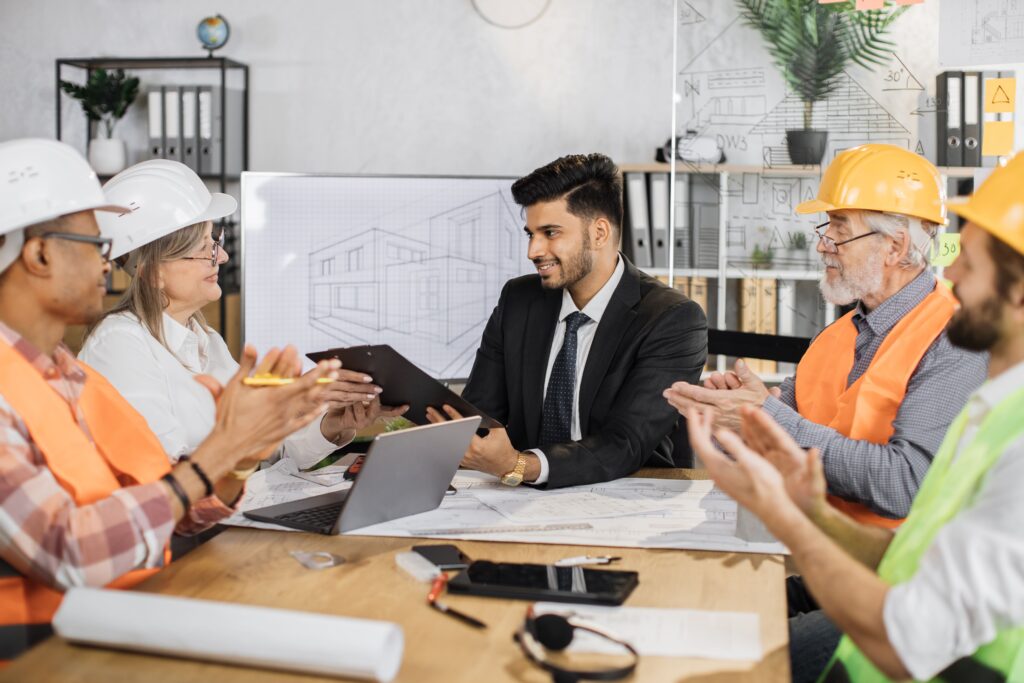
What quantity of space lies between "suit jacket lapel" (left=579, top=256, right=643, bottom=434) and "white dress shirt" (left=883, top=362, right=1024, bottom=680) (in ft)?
4.46

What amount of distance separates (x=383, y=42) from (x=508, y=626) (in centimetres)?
380

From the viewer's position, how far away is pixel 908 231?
7.18ft

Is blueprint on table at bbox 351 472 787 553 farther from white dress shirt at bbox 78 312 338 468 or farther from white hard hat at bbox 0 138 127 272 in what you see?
white hard hat at bbox 0 138 127 272

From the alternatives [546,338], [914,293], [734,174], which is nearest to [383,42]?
[734,174]

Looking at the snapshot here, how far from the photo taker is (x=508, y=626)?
1272 mm

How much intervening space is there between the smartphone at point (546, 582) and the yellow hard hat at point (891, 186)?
1170mm

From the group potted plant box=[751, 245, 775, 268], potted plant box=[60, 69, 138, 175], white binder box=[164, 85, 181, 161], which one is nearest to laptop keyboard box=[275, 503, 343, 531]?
potted plant box=[751, 245, 775, 268]

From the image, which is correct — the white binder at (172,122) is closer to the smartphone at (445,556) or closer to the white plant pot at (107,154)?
the white plant pot at (107,154)

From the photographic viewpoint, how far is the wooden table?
3.72ft

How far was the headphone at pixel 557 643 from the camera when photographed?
1114mm

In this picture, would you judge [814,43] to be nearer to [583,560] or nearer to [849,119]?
[849,119]

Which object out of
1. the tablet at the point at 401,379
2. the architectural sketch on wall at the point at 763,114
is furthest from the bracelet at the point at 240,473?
the architectural sketch on wall at the point at 763,114

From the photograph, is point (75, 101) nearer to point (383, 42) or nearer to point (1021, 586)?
point (383, 42)

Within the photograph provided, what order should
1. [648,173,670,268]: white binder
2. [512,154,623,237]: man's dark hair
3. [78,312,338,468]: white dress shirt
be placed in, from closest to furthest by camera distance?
[78,312,338,468]: white dress shirt
[512,154,623,237]: man's dark hair
[648,173,670,268]: white binder
